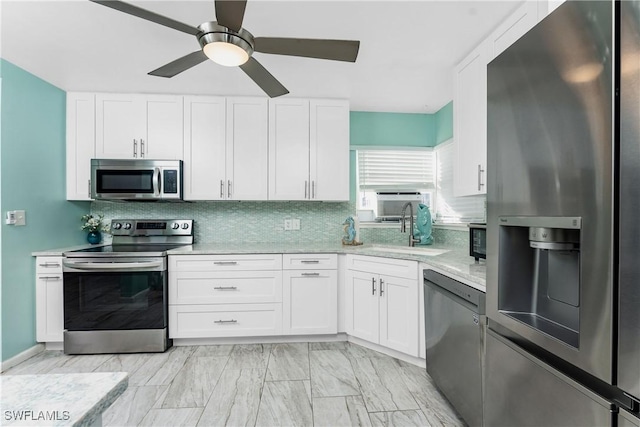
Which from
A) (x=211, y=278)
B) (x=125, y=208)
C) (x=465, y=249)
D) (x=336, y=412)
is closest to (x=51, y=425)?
(x=336, y=412)

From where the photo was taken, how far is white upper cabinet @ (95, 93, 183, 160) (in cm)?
306

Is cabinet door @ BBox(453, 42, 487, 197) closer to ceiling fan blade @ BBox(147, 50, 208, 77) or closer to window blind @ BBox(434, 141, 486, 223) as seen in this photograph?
window blind @ BBox(434, 141, 486, 223)

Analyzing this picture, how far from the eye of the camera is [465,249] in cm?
283

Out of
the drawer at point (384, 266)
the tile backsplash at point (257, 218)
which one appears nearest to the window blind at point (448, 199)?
the tile backsplash at point (257, 218)

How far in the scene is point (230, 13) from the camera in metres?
1.31

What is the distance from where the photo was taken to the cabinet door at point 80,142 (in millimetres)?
3043

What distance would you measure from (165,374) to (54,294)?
1.32 metres

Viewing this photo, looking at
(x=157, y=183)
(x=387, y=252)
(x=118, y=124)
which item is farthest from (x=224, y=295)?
(x=118, y=124)

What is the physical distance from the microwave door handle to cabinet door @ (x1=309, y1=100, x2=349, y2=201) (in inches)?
56.8

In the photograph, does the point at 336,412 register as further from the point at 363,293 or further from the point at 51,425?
the point at 51,425

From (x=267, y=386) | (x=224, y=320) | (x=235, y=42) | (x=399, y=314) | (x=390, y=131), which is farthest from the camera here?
(x=390, y=131)

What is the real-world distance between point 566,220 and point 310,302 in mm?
2346

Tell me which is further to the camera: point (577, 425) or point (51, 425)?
point (577, 425)

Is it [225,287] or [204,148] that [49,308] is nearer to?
[225,287]
